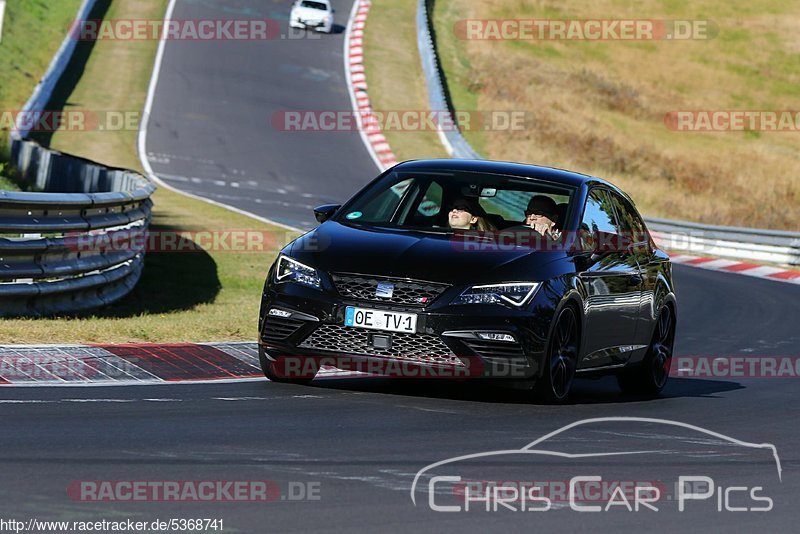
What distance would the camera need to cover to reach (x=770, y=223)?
1487 inches

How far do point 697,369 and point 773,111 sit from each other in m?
44.3

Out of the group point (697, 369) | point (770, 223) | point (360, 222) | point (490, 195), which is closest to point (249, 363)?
point (360, 222)

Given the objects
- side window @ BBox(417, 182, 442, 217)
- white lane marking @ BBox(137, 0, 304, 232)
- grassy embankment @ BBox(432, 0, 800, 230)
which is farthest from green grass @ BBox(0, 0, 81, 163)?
side window @ BBox(417, 182, 442, 217)

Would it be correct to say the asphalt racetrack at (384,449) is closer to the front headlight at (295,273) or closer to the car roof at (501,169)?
the front headlight at (295,273)

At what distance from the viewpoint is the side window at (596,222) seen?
1012 centimetres

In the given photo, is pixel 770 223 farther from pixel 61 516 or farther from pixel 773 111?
pixel 61 516

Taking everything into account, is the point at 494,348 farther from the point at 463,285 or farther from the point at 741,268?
the point at 741,268

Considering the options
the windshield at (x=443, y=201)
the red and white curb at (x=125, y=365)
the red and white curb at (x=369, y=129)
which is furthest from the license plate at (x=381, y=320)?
the red and white curb at (x=369, y=129)

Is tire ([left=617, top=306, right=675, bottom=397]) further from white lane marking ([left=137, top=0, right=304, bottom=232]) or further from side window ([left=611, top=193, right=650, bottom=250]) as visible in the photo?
white lane marking ([left=137, top=0, right=304, bottom=232])

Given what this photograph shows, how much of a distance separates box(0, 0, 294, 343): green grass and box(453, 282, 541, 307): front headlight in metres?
3.17

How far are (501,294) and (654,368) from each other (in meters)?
2.69

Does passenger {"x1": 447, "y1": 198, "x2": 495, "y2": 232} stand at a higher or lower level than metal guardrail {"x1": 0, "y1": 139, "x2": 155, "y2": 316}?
higher

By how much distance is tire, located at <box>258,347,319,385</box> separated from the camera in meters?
9.65

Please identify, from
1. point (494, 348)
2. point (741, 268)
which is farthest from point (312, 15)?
point (494, 348)
